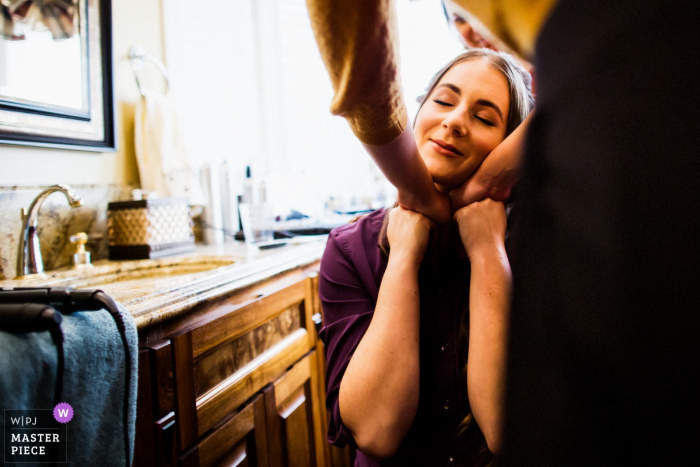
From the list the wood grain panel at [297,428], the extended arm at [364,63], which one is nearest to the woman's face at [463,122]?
the extended arm at [364,63]

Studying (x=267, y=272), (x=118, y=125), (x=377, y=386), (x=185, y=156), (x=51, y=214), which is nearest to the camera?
(x=377, y=386)

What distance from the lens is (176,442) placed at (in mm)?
709

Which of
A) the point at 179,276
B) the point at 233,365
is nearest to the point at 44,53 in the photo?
the point at 179,276

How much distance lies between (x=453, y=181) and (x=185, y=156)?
1121mm

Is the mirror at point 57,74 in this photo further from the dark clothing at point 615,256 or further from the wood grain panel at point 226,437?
the dark clothing at point 615,256

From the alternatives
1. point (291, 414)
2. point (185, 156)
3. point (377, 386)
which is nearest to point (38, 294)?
point (377, 386)

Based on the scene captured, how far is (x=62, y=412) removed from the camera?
1.60 ft

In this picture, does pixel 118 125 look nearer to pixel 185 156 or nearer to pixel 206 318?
pixel 185 156

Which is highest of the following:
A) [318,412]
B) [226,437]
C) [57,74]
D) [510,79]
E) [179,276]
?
[57,74]

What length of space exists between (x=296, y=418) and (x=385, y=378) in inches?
23.4

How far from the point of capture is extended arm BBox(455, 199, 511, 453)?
0.61 meters

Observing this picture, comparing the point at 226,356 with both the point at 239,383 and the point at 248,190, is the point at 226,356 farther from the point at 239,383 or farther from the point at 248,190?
the point at 248,190
